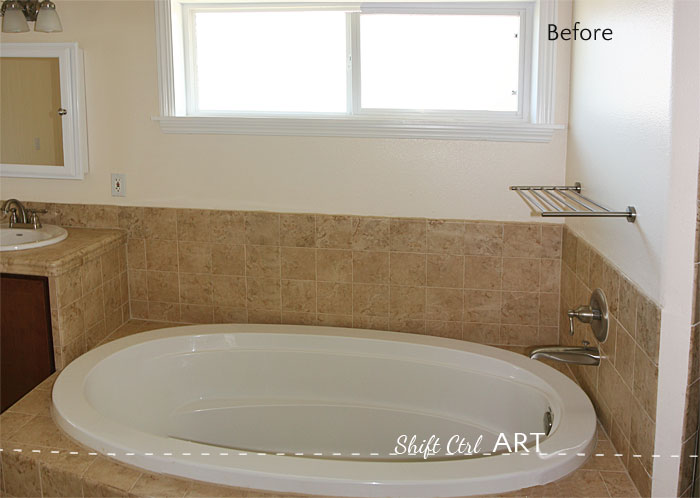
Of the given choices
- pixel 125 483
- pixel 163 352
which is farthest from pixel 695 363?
pixel 163 352

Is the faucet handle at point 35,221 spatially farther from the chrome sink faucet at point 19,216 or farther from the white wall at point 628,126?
the white wall at point 628,126

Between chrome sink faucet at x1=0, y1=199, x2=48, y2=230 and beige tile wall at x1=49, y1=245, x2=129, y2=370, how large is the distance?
0.36 meters

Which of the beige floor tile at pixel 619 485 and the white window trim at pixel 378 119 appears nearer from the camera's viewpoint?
A: the beige floor tile at pixel 619 485

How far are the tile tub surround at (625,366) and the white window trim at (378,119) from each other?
529mm

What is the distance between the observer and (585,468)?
→ 1795 mm

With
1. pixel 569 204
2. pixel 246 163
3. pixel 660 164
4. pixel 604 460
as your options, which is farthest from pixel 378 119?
pixel 604 460

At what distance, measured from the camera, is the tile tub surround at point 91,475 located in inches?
67.2

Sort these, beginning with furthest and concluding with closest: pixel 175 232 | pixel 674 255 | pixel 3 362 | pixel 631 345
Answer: pixel 175 232 → pixel 3 362 → pixel 631 345 → pixel 674 255

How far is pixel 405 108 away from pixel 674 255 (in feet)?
4.75

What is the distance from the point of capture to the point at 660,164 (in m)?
1.52

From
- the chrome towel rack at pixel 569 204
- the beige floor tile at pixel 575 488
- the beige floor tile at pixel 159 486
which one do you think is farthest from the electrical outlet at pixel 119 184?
the beige floor tile at pixel 575 488

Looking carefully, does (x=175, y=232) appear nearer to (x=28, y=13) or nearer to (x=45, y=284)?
(x=45, y=284)

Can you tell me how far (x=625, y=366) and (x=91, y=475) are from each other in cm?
141

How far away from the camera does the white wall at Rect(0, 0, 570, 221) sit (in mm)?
2574
